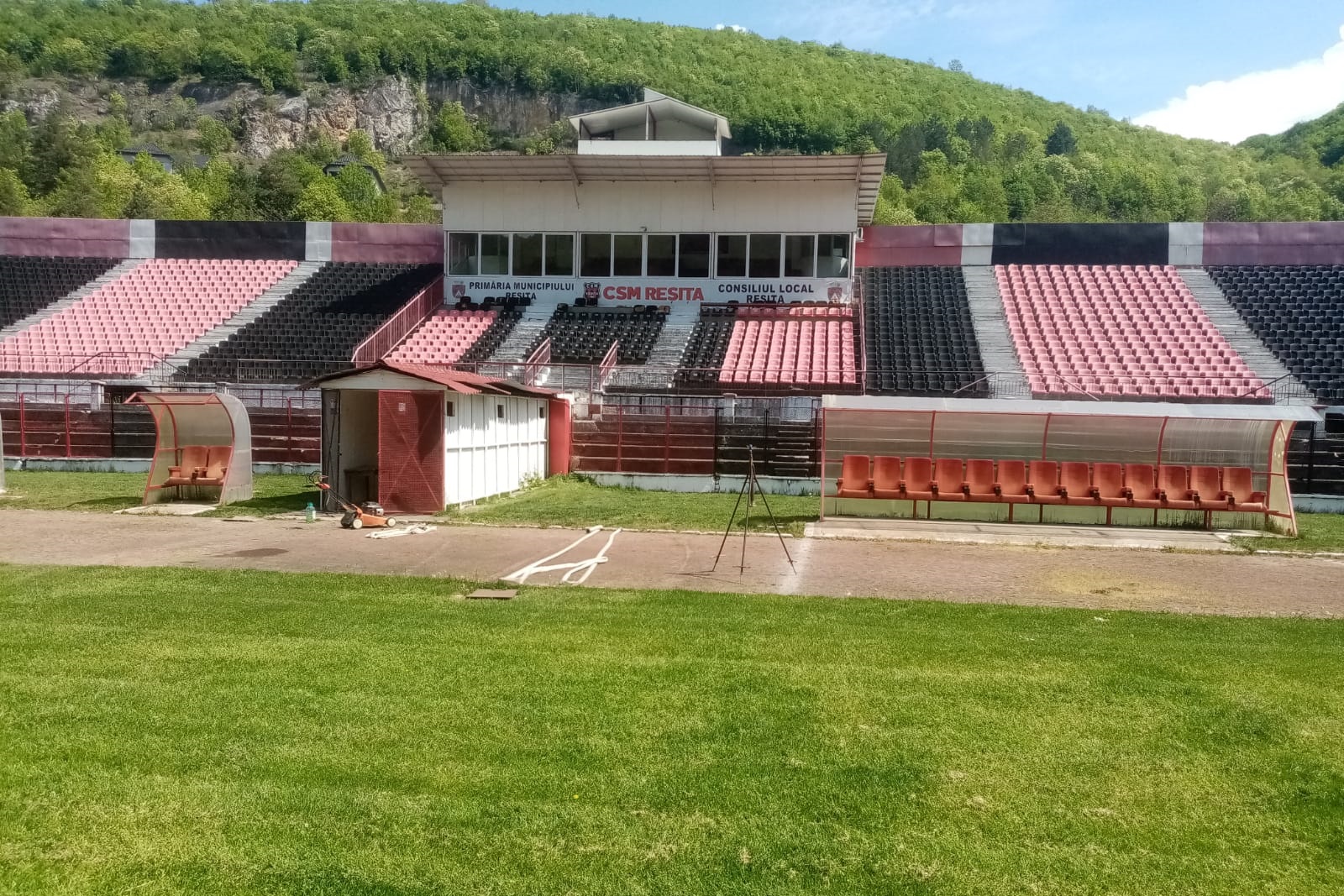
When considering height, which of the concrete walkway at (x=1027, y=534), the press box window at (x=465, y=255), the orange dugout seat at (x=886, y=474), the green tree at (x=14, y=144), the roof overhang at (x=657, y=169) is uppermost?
the green tree at (x=14, y=144)

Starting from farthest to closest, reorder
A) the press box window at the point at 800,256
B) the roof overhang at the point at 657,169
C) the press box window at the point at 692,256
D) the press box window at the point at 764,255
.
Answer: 1. the press box window at the point at 692,256
2. the press box window at the point at 764,255
3. the press box window at the point at 800,256
4. the roof overhang at the point at 657,169

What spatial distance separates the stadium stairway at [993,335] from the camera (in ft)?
86.9

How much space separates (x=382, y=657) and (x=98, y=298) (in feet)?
114

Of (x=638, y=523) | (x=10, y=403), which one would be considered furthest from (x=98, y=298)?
(x=638, y=523)

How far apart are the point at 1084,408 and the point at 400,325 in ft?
77.2

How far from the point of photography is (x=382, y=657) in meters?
6.56

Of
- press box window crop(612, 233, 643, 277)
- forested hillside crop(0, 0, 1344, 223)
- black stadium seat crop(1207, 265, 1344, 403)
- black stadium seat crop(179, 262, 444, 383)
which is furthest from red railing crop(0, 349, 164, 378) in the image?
forested hillside crop(0, 0, 1344, 223)

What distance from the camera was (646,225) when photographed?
3406 centimetres

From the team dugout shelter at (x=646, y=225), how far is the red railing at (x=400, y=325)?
2.81 ft

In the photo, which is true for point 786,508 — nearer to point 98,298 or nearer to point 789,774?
point 789,774

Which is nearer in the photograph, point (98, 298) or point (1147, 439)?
point (1147, 439)

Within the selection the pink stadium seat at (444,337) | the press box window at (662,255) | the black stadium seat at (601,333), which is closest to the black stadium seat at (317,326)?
the pink stadium seat at (444,337)

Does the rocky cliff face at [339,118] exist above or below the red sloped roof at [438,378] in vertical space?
above

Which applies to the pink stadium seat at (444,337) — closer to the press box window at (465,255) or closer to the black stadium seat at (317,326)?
the black stadium seat at (317,326)
